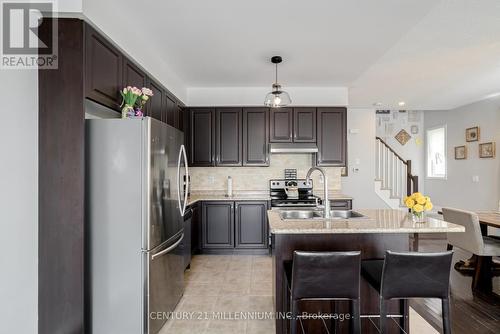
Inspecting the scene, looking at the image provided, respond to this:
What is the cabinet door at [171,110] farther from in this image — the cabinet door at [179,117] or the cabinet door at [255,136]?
the cabinet door at [255,136]

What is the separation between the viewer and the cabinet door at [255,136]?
4.74 m

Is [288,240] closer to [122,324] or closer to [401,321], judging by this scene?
[401,321]

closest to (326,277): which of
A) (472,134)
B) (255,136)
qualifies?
(255,136)

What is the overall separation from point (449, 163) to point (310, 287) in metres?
6.57

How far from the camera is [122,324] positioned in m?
2.06

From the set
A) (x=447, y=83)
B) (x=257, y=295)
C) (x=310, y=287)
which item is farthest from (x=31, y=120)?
(x=447, y=83)

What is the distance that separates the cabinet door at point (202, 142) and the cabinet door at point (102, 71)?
2.27 m

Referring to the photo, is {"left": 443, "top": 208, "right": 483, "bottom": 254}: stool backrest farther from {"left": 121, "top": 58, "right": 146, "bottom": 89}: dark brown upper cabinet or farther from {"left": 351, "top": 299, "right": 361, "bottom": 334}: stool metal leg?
{"left": 121, "top": 58, "right": 146, "bottom": 89}: dark brown upper cabinet

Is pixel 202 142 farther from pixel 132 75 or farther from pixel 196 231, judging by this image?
pixel 132 75

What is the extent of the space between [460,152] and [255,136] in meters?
4.80

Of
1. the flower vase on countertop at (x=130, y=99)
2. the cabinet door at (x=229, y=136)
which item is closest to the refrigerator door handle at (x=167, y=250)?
the flower vase on countertop at (x=130, y=99)

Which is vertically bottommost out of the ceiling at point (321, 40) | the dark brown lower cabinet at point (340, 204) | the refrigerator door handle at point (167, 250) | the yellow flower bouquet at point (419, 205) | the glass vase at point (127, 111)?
the refrigerator door handle at point (167, 250)

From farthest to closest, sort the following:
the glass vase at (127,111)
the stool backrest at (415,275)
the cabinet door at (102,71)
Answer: the glass vase at (127,111) < the cabinet door at (102,71) < the stool backrest at (415,275)

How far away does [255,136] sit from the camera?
187 inches
